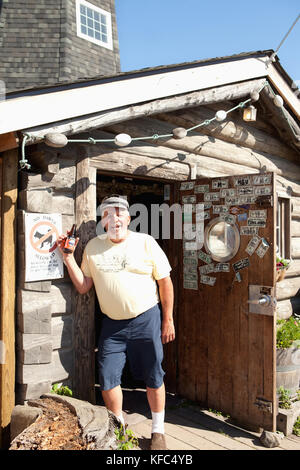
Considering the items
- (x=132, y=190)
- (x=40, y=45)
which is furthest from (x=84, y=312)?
(x=40, y=45)

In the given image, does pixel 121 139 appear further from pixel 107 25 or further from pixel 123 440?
pixel 107 25

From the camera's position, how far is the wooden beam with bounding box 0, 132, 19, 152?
3.10m

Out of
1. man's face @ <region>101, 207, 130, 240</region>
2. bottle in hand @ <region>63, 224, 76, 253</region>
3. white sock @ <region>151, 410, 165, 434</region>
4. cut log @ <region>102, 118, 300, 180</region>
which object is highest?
cut log @ <region>102, 118, 300, 180</region>

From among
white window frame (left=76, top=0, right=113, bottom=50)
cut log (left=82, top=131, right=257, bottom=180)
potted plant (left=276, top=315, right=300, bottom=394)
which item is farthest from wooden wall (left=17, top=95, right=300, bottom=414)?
white window frame (left=76, top=0, right=113, bottom=50)

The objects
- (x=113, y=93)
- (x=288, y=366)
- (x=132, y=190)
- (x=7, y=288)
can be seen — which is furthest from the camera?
(x=132, y=190)

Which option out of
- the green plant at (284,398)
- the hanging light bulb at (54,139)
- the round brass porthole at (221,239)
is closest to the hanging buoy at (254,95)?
the round brass porthole at (221,239)

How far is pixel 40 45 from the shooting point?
29.8ft

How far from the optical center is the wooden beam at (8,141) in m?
3.10

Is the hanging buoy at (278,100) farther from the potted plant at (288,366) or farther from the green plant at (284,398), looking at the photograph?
the green plant at (284,398)

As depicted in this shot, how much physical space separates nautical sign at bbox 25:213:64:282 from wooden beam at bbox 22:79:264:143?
690 mm

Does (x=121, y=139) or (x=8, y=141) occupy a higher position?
(x=121, y=139)

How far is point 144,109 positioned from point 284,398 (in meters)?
3.52

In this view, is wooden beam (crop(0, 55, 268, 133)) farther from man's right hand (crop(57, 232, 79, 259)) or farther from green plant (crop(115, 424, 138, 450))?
green plant (crop(115, 424, 138, 450))

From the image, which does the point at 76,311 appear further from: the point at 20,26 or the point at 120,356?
the point at 20,26
